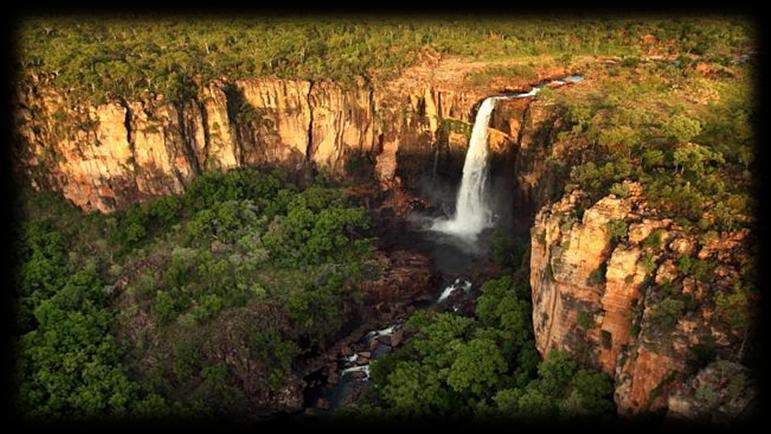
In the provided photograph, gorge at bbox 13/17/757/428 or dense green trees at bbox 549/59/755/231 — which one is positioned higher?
dense green trees at bbox 549/59/755/231

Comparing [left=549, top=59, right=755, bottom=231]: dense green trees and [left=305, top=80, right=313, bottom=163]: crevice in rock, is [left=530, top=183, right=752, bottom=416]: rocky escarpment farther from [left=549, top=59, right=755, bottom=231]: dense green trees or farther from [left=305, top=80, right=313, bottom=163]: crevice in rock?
[left=305, top=80, right=313, bottom=163]: crevice in rock

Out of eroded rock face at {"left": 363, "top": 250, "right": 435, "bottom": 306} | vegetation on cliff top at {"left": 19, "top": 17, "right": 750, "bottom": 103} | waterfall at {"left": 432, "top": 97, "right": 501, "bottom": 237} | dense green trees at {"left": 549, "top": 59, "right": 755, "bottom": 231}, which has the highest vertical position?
vegetation on cliff top at {"left": 19, "top": 17, "right": 750, "bottom": 103}

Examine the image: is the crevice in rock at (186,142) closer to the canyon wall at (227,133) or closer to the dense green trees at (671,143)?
the canyon wall at (227,133)

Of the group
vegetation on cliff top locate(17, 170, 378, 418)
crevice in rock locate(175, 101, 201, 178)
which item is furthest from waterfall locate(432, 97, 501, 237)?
crevice in rock locate(175, 101, 201, 178)

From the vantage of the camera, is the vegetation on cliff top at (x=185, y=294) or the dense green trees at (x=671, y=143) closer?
the dense green trees at (x=671, y=143)

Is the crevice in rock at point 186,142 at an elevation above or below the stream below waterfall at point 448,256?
above

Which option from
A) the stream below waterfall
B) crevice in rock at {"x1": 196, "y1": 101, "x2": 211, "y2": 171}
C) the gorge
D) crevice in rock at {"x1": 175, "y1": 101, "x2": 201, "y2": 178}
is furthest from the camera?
crevice in rock at {"x1": 196, "y1": 101, "x2": 211, "y2": 171}

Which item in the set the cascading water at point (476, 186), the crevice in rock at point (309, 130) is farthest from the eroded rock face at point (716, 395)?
the crevice in rock at point (309, 130)
